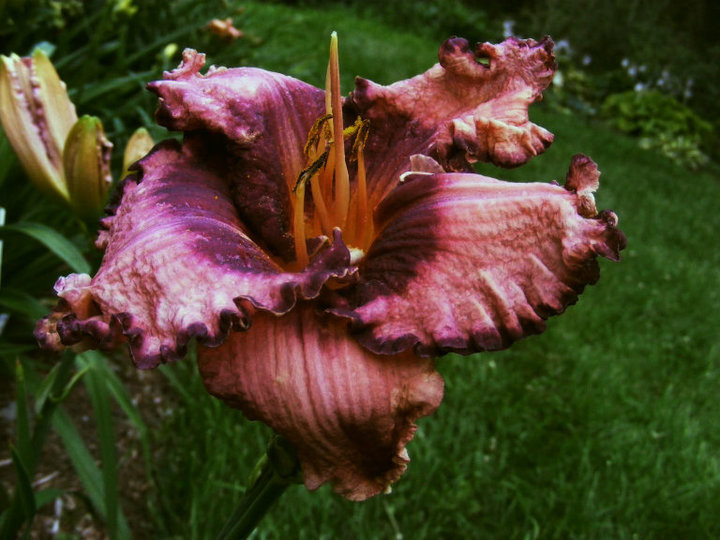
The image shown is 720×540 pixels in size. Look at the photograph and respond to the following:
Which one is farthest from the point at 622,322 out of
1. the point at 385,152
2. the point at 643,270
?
the point at 385,152

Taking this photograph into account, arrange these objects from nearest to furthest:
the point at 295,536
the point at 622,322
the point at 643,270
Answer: the point at 295,536
the point at 622,322
the point at 643,270

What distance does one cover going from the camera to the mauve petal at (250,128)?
0.85m

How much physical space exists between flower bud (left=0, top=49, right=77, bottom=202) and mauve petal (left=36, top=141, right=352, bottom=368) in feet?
1.36

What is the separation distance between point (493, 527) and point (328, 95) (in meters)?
1.40

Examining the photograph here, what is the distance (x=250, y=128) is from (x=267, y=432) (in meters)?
1.24

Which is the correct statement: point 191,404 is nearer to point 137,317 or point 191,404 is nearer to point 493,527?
point 493,527

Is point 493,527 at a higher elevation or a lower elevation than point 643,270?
higher

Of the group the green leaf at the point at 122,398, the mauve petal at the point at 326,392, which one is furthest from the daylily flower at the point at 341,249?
the green leaf at the point at 122,398

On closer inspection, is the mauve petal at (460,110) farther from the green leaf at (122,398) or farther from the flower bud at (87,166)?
the green leaf at (122,398)

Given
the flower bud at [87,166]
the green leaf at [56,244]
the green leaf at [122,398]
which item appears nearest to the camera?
the flower bud at [87,166]

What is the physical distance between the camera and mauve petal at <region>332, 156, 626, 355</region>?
687mm

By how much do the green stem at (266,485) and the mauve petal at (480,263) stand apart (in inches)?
6.1

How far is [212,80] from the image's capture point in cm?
89

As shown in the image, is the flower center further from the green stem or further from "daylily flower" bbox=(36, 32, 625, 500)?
the green stem
